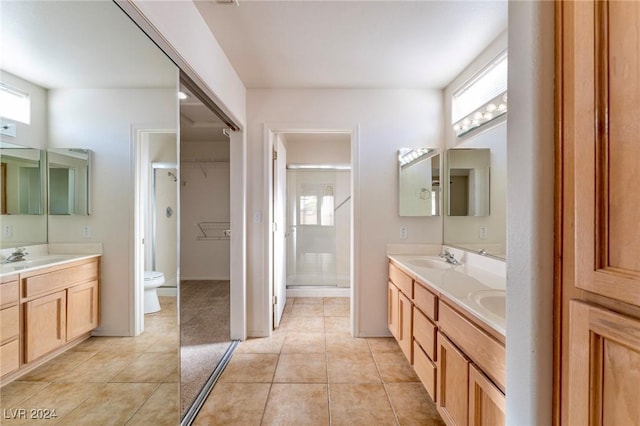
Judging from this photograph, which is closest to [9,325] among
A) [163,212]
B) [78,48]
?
[163,212]

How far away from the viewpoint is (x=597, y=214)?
583 mm

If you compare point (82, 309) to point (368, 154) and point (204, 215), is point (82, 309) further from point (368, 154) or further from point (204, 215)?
point (204, 215)

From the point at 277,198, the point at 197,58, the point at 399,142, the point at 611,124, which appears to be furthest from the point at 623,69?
the point at 277,198

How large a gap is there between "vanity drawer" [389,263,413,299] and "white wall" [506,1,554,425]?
1.25 meters

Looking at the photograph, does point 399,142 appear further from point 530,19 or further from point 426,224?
point 530,19

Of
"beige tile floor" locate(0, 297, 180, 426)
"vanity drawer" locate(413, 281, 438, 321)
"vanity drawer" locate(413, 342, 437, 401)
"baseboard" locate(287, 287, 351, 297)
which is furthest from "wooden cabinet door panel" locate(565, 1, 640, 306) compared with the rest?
"baseboard" locate(287, 287, 351, 297)

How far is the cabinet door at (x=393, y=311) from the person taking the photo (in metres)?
2.30

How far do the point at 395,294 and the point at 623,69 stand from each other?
2.09m

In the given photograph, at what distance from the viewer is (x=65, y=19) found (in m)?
1.01

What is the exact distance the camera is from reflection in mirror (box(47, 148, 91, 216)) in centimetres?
98

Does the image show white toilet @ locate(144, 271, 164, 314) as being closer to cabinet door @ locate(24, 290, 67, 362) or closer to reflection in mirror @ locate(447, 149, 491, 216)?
cabinet door @ locate(24, 290, 67, 362)

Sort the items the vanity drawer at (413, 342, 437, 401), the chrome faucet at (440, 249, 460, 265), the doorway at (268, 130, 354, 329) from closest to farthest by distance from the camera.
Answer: the vanity drawer at (413, 342, 437, 401) < the chrome faucet at (440, 249, 460, 265) < the doorway at (268, 130, 354, 329)

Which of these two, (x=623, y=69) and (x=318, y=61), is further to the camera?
(x=318, y=61)

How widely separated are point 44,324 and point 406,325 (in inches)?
80.3
